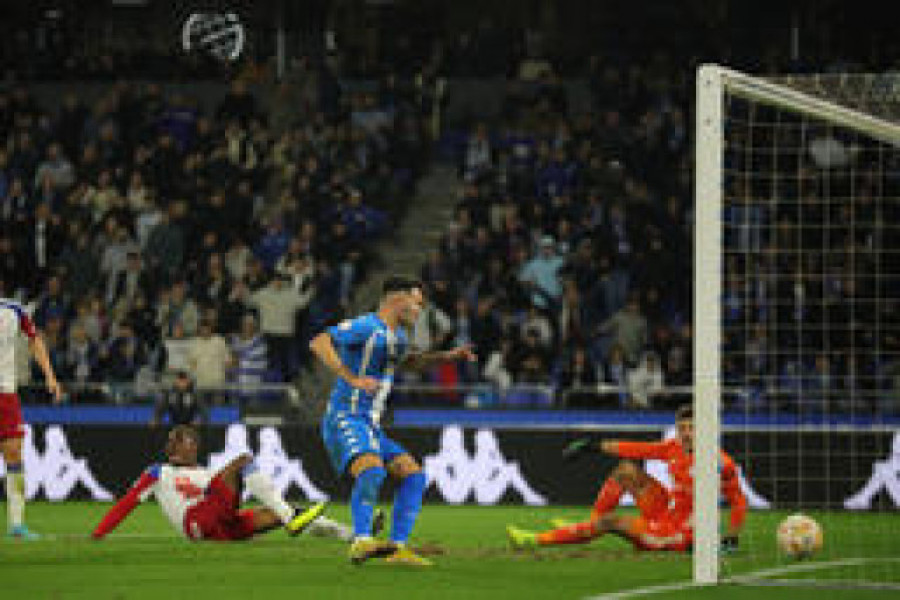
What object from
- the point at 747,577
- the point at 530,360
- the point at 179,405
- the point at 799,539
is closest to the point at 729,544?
the point at 799,539

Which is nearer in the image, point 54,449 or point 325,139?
point 54,449

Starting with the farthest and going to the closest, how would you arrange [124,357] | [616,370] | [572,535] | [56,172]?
[56,172] < [124,357] < [616,370] < [572,535]

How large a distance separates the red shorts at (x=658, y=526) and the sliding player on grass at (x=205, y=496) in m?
2.42

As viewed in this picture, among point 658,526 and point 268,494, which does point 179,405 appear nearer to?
point 268,494

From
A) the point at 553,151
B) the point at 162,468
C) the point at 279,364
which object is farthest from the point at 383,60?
the point at 162,468

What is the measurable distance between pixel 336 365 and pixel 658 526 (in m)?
2.81

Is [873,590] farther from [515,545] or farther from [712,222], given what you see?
[515,545]

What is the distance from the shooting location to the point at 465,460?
19.3 m

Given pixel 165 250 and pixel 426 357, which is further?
pixel 165 250

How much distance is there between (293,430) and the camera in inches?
783

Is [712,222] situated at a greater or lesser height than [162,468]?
greater

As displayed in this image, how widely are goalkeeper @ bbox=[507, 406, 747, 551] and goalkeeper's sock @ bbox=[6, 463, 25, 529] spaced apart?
4138 millimetres

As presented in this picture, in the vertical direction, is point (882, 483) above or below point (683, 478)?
below

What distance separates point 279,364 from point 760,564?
11.3 m
